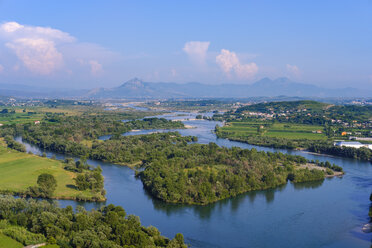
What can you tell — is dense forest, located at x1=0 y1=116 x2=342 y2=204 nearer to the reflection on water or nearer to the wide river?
the reflection on water

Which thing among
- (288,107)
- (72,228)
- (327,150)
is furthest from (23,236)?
(288,107)

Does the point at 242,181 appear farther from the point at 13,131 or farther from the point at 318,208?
the point at 13,131

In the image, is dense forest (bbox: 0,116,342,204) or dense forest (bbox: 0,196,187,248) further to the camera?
dense forest (bbox: 0,116,342,204)

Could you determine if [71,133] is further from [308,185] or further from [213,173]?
[308,185]

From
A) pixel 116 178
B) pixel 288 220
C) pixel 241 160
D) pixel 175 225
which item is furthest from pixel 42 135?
pixel 288 220

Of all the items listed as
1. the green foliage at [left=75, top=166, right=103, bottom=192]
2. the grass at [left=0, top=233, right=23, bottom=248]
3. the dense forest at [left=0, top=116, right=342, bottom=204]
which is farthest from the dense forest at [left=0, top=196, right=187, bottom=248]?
the dense forest at [left=0, top=116, right=342, bottom=204]

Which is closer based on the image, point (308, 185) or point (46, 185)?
point (46, 185)

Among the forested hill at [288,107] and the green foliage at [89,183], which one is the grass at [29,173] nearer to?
the green foliage at [89,183]
